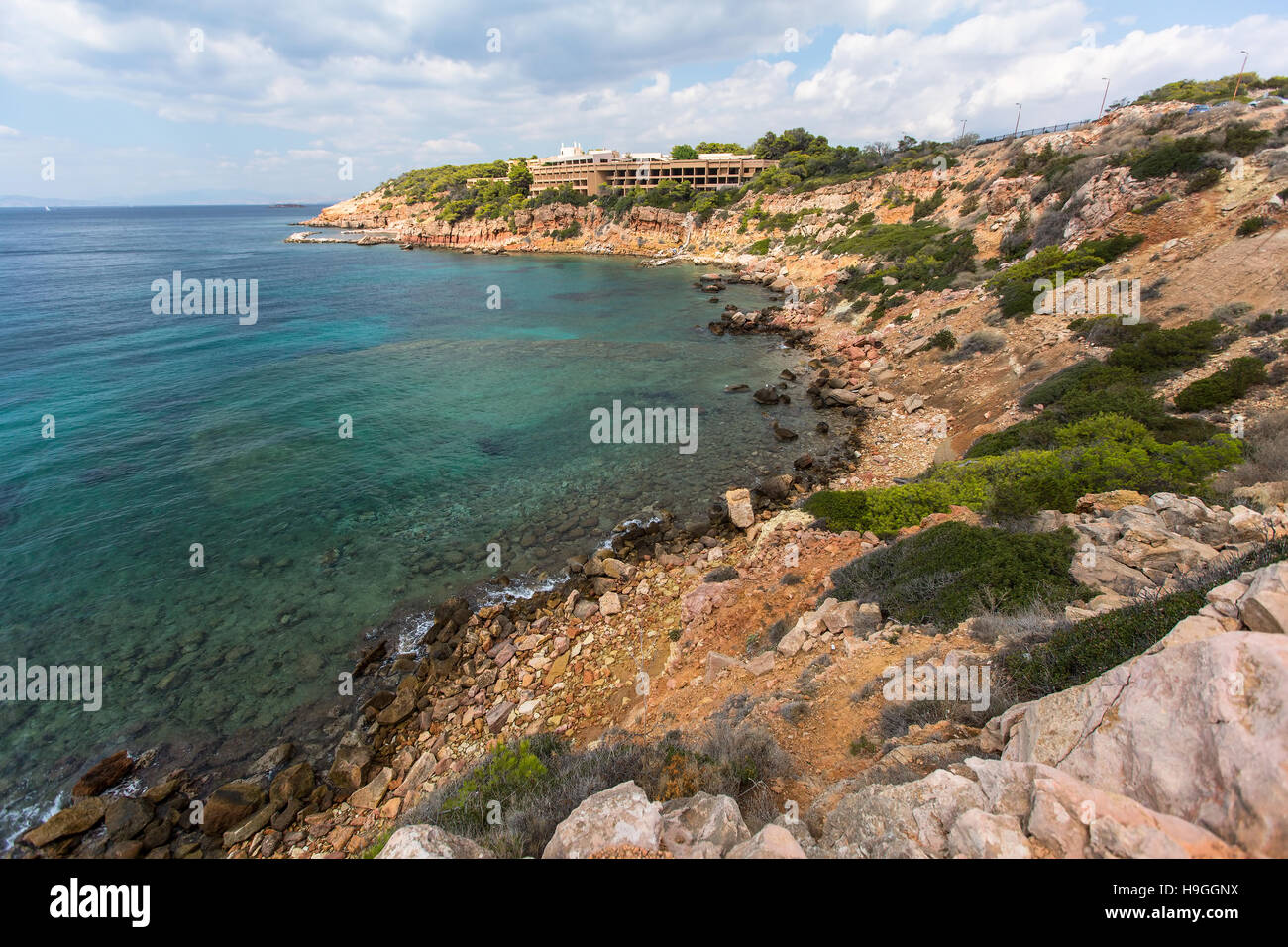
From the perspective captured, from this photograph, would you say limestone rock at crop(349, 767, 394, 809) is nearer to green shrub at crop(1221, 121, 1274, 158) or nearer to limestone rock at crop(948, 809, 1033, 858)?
limestone rock at crop(948, 809, 1033, 858)

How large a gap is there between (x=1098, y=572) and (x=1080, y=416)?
34.7 feet

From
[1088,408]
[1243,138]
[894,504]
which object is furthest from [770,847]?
[1243,138]

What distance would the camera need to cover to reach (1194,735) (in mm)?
3842

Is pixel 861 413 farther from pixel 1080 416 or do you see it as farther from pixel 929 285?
pixel 929 285

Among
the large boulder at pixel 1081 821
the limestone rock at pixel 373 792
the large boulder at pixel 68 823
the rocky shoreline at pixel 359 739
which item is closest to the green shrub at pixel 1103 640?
the large boulder at pixel 1081 821

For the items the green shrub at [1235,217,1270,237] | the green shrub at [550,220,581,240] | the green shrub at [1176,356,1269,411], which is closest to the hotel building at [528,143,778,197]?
the green shrub at [550,220,581,240]

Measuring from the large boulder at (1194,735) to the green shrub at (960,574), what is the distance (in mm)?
4514

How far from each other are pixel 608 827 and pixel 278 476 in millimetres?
20770

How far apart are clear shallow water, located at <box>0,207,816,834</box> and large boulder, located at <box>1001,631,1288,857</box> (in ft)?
43.0

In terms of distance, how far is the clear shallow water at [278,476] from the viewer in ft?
40.7

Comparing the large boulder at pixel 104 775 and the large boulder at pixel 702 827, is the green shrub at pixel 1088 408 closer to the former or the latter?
the large boulder at pixel 702 827

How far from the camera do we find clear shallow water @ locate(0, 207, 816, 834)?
12.4 metres
